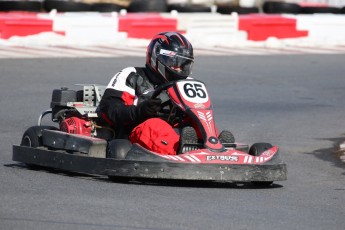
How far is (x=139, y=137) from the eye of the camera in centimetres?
683

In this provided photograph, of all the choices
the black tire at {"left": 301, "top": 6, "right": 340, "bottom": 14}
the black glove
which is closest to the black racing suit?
the black glove

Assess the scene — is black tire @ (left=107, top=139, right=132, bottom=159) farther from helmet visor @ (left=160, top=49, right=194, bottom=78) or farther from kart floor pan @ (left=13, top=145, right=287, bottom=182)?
helmet visor @ (left=160, top=49, right=194, bottom=78)

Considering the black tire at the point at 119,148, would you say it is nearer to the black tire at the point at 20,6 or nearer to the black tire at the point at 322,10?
the black tire at the point at 20,6

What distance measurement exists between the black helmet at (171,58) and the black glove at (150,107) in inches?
17.7

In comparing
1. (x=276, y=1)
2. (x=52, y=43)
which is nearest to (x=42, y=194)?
(x=52, y=43)

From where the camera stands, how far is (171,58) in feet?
23.9

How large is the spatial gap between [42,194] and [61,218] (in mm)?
787

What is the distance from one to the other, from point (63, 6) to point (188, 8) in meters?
2.29

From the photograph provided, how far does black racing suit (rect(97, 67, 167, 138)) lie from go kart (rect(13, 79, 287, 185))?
168mm

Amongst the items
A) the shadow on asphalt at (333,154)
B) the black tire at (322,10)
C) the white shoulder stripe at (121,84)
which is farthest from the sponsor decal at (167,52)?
the black tire at (322,10)

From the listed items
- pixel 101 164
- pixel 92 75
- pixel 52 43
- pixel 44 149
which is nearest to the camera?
pixel 101 164

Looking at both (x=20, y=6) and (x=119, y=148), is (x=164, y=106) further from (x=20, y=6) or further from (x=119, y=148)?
(x=20, y=6)

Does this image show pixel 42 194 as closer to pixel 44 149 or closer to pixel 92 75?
pixel 44 149

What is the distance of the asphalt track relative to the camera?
5.45m
